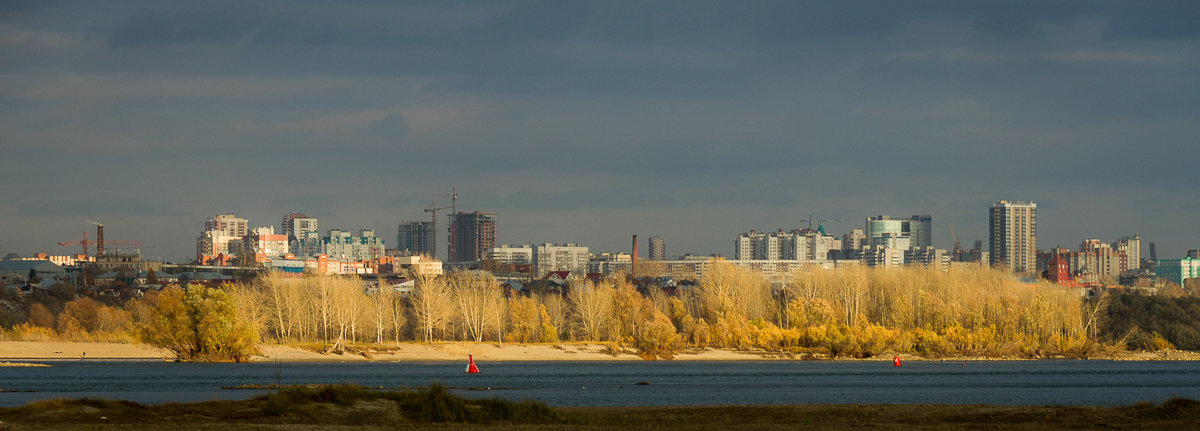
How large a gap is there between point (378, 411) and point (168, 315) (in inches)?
2550

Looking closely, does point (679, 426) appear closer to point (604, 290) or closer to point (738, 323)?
point (738, 323)

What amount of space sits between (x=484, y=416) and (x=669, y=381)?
43.5 metres

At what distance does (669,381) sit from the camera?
81.2 m

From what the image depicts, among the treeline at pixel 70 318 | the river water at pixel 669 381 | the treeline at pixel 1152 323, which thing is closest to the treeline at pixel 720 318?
the treeline at pixel 70 318

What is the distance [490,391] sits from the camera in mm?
63156

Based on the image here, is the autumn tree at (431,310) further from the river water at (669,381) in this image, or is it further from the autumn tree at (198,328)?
the autumn tree at (198,328)

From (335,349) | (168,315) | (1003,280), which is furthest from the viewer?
(1003,280)

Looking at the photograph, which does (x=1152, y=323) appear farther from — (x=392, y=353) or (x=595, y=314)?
(x=392, y=353)

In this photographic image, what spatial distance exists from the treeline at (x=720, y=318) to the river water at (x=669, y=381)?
1182cm

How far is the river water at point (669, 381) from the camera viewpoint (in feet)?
203

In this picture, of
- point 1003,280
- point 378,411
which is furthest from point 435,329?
point 378,411

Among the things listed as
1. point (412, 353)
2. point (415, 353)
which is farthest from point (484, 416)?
point (412, 353)

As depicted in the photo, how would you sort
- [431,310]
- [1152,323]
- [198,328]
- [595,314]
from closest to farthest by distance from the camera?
[198,328] → [431,310] → [595,314] → [1152,323]

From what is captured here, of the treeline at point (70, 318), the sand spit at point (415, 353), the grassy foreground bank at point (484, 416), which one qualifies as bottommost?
the sand spit at point (415, 353)
